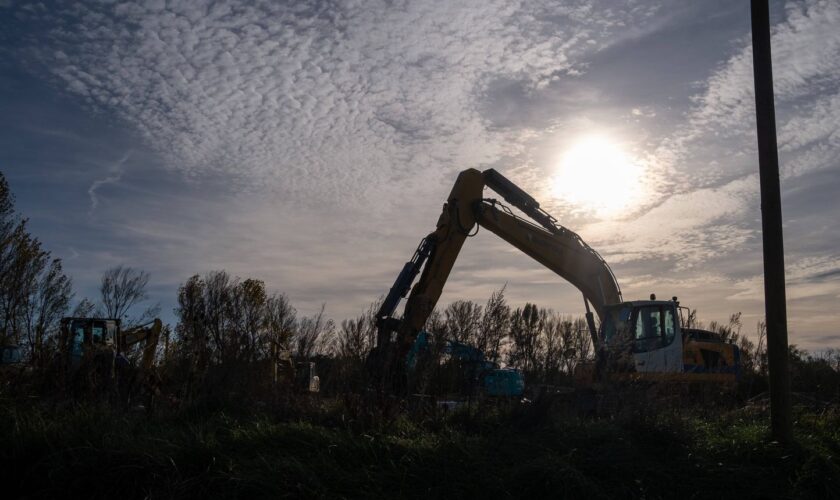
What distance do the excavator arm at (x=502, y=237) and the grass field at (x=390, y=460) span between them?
753 centimetres

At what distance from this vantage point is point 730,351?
59.4ft

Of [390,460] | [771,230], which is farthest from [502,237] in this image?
[390,460]

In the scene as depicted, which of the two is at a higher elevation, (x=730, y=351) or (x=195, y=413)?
(x=730, y=351)

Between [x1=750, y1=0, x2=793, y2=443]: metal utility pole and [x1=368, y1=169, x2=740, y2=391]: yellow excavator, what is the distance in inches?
202

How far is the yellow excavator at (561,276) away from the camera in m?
16.3

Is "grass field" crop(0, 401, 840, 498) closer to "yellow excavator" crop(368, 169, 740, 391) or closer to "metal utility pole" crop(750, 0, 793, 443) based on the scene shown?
"metal utility pole" crop(750, 0, 793, 443)

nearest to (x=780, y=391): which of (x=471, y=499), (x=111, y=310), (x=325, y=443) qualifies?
(x=471, y=499)

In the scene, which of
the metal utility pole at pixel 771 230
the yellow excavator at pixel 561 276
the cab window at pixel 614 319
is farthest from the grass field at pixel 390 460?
the cab window at pixel 614 319

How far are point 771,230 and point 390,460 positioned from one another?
233 inches

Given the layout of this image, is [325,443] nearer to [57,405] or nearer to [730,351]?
[57,405]

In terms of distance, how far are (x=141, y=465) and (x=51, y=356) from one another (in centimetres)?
433

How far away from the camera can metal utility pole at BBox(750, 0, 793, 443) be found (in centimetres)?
912

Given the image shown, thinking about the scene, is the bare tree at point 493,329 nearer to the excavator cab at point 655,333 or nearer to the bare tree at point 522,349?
the bare tree at point 522,349

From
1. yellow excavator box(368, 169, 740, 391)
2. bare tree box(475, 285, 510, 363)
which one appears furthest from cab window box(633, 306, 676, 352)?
bare tree box(475, 285, 510, 363)
